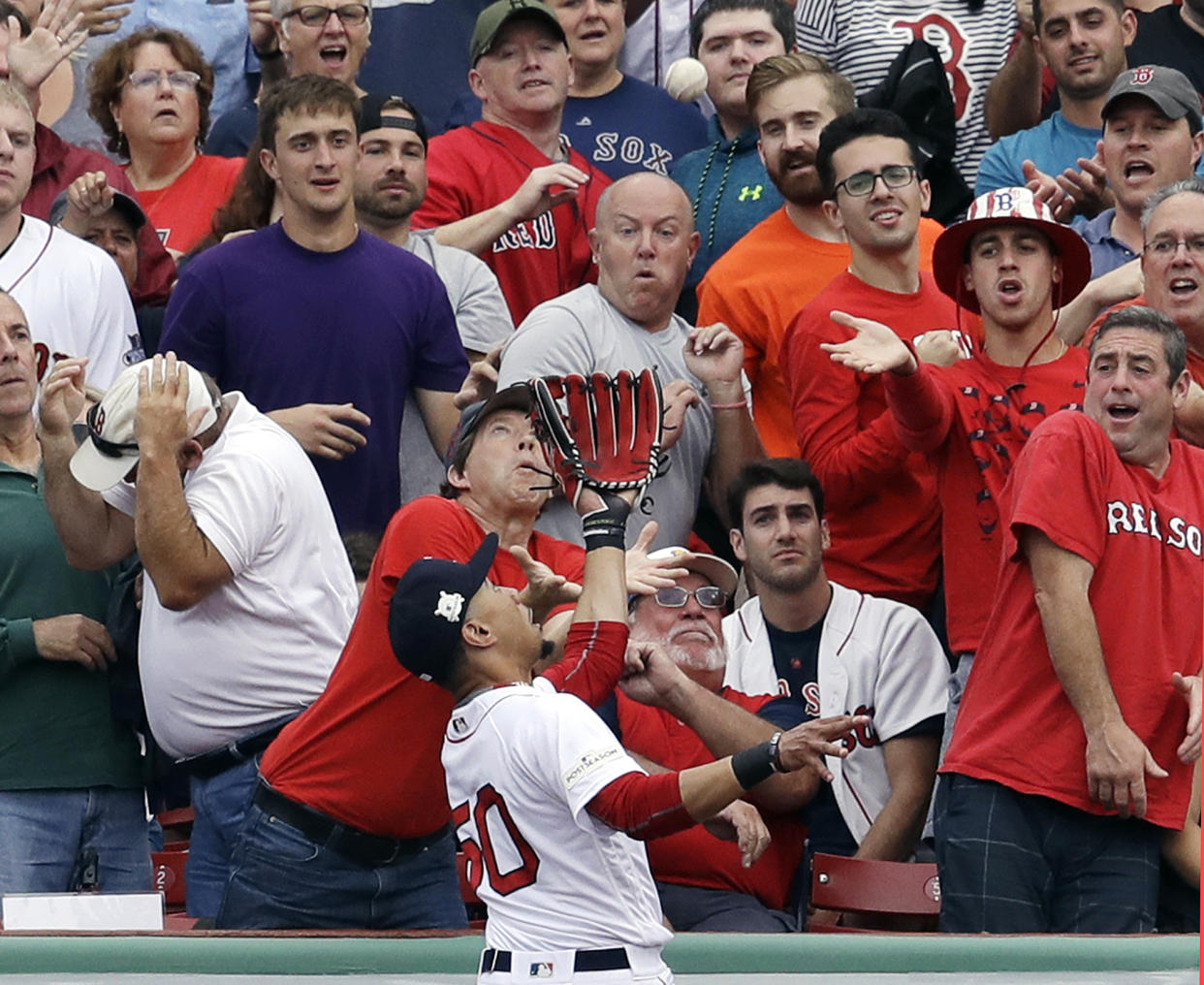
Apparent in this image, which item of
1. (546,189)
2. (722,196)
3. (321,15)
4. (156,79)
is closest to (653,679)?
(546,189)

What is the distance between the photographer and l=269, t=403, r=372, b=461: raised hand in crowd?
575 centimetres

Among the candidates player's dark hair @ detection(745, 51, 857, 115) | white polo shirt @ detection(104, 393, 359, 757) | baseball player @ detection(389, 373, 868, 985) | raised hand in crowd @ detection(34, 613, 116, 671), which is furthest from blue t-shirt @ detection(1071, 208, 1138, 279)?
raised hand in crowd @ detection(34, 613, 116, 671)

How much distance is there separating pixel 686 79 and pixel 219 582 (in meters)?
3.49

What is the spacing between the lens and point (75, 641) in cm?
538

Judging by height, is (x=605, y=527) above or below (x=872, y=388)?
below

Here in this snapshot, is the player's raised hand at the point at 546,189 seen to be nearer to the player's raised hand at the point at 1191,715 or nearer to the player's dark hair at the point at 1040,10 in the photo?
the player's dark hair at the point at 1040,10

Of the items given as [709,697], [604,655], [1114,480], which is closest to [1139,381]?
[1114,480]

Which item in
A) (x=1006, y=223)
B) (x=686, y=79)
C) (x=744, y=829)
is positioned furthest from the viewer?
(x=686, y=79)

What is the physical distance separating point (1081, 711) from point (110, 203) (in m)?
3.27

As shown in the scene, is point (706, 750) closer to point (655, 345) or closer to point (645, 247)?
point (655, 345)

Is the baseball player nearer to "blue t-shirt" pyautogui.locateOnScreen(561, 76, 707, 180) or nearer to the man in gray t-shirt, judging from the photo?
the man in gray t-shirt

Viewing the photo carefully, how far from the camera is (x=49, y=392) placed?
17.5ft

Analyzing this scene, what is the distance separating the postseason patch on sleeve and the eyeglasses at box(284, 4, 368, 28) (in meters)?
4.19

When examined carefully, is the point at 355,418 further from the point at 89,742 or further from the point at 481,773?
the point at 481,773
